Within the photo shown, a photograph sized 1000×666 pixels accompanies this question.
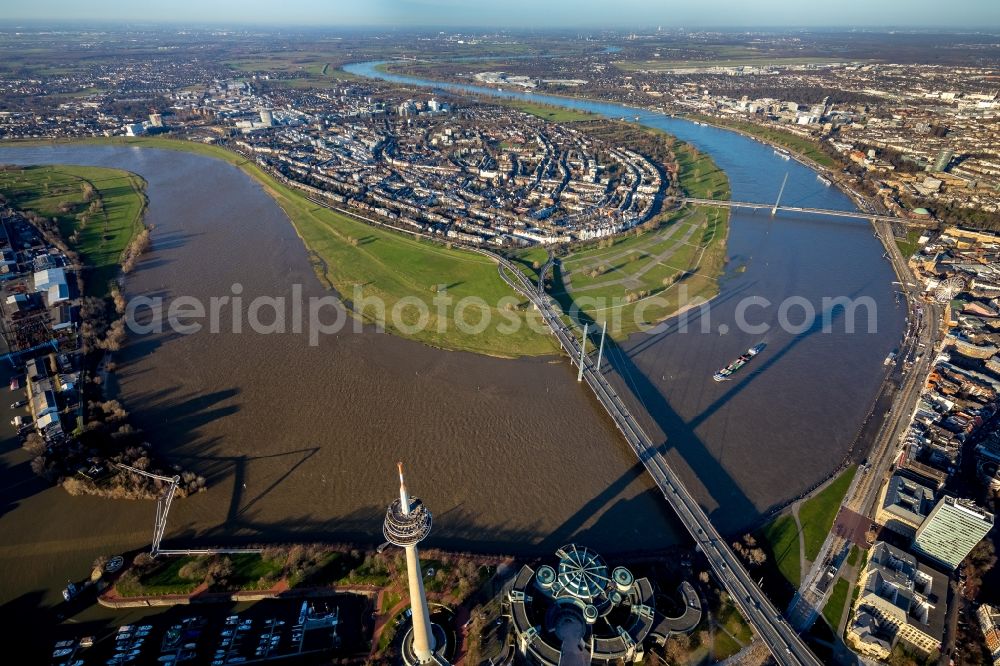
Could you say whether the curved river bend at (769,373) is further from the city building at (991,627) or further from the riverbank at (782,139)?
the riverbank at (782,139)

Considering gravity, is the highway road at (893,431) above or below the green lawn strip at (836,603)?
above

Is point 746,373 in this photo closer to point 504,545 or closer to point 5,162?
point 504,545

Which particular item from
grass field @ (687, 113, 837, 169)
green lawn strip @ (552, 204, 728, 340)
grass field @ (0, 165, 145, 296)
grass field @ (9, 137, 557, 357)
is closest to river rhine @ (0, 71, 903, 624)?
grass field @ (9, 137, 557, 357)

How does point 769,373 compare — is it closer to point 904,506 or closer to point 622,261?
point 904,506

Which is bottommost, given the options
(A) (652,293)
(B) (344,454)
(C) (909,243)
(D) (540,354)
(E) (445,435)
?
(B) (344,454)

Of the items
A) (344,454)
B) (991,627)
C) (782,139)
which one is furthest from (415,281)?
(782,139)

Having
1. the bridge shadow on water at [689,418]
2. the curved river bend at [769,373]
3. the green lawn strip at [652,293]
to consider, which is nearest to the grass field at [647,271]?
the green lawn strip at [652,293]

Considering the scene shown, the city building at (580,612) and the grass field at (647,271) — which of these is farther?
the grass field at (647,271)
